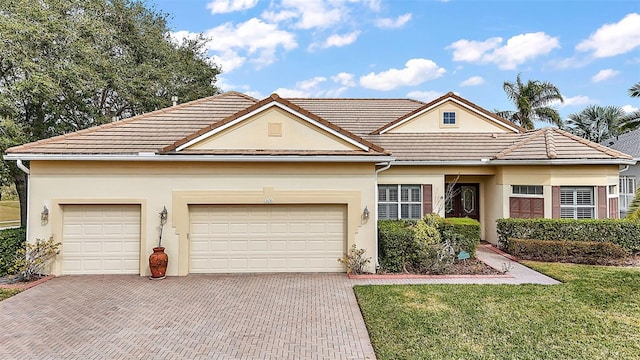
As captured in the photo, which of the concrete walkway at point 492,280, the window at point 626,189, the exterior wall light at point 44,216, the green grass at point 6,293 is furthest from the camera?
the window at point 626,189

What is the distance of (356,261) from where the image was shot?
10.2m

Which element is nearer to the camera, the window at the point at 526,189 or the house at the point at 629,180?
the window at the point at 526,189

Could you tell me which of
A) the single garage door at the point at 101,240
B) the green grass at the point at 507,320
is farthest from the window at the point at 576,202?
the single garage door at the point at 101,240

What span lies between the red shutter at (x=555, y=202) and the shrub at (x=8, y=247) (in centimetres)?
1700

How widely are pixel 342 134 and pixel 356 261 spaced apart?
371 centimetres

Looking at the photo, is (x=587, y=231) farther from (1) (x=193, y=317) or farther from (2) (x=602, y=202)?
(1) (x=193, y=317)

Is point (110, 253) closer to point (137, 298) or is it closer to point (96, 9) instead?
point (137, 298)

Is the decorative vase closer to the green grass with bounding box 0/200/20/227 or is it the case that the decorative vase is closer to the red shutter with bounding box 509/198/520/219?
the red shutter with bounding box 509/198/520/219

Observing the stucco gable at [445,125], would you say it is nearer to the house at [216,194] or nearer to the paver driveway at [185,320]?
the house at [216,194]

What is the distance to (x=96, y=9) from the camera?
19.3m

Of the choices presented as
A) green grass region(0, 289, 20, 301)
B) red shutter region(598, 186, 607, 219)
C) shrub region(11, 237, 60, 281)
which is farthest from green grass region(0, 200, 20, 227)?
red shutter region(598, 186, 607, 219)

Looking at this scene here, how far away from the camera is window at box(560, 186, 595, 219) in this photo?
12852mm

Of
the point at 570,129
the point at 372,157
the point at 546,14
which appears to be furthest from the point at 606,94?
Result: the point at 372,157

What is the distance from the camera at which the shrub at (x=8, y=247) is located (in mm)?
9773
